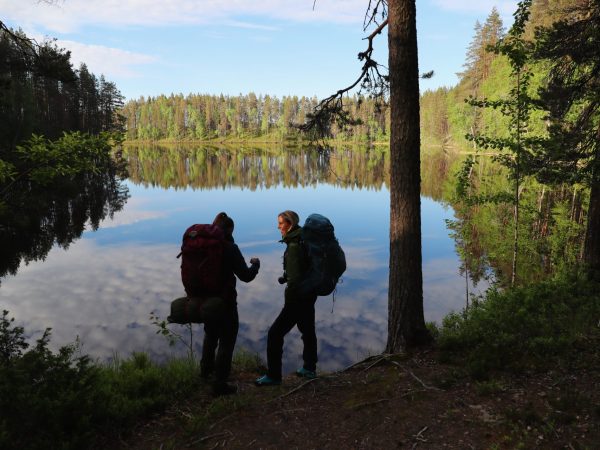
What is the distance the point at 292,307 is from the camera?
16.8 ft

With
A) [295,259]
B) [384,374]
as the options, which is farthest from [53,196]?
[384,374]

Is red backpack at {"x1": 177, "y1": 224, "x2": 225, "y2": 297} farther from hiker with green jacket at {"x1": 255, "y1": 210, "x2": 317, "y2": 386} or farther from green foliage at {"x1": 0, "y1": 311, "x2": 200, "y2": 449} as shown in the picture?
green foliage at {"x1": 0, "y1": 311, "x2": 200, "y2": 449}

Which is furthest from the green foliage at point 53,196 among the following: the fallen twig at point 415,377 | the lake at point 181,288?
the fallen twig at point 415,377

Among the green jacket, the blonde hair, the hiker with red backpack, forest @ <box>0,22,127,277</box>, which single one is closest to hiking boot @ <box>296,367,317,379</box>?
the hiker with red backpack

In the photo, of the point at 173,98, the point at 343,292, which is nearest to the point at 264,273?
the point at 343,292

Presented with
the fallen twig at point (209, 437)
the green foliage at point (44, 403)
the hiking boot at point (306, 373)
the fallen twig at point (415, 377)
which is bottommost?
the hiking boot at point (306, 373)

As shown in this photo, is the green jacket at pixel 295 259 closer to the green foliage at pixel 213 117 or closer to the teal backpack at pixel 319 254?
the teal backpack at pixel 319 254

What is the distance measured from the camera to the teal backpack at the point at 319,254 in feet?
16.0

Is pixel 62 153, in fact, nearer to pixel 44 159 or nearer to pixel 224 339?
pixel 44 159

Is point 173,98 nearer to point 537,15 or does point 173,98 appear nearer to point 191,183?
point 191,183

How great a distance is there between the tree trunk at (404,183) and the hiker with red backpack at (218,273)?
82.3 inches

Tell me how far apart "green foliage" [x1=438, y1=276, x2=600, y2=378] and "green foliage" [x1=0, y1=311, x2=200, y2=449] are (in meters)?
3.67

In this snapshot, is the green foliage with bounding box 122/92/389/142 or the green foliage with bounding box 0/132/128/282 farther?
the green foliage with bounding box 122/92/389/142

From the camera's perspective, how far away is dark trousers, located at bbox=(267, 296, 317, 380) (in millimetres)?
5125
